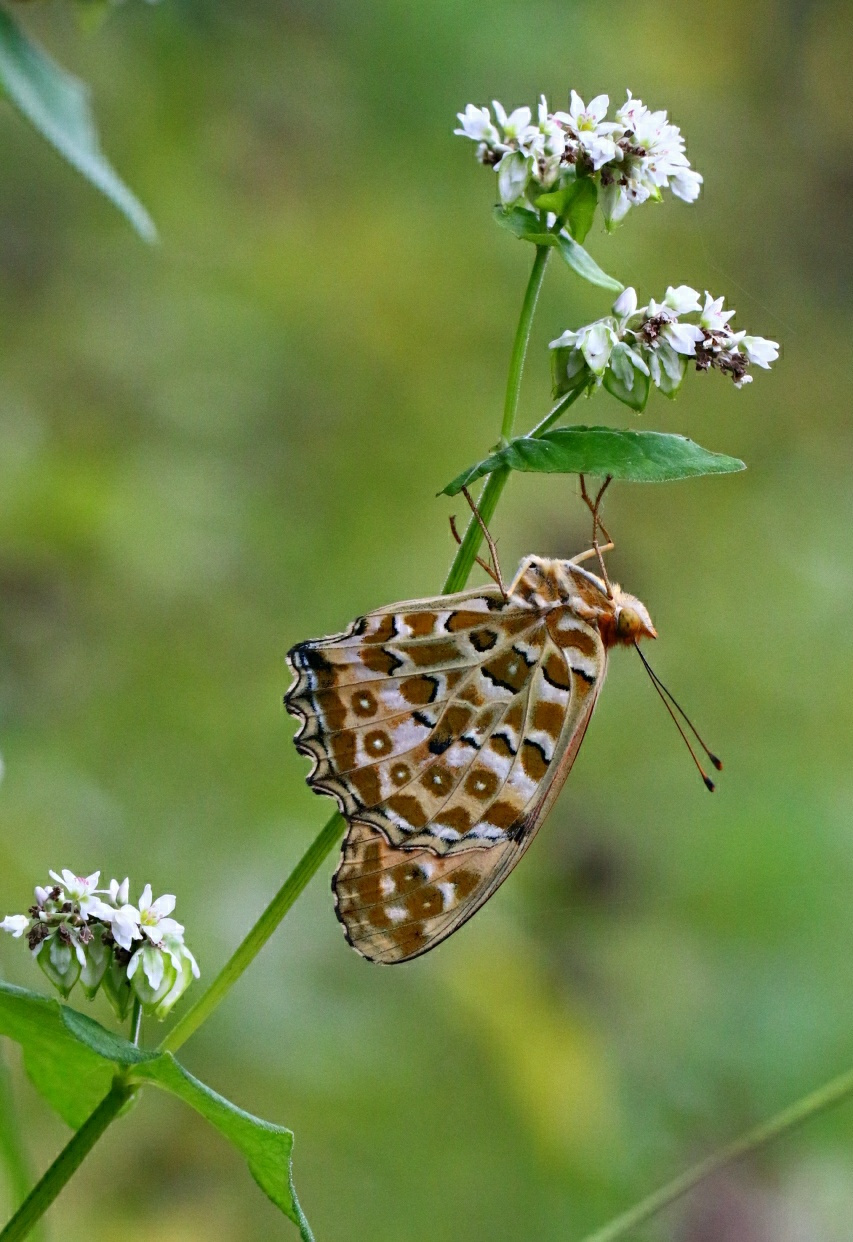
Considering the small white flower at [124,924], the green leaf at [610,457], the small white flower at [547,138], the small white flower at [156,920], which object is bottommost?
the small white flower at [124,924]

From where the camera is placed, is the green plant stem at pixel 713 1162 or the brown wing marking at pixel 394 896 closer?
the brown wing marking at pixel 394 896

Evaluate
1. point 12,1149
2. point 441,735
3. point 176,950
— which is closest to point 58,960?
point 176,950

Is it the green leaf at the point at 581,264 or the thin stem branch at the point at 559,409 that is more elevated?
the green leaf at the point at 581,264

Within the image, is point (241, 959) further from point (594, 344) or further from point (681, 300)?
point (681, 300)

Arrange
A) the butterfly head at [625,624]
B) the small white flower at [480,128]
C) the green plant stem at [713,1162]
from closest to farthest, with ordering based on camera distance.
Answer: the small white flower at [480,128]
the green plant stem at [713,1162]
the butterfly head at [625,624]

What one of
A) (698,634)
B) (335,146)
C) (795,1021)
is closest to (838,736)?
(698,634)

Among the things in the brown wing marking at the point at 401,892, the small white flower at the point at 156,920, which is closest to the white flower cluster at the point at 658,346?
the brown wing marking at the point at 401,892

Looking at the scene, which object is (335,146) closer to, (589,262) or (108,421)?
(108,421)

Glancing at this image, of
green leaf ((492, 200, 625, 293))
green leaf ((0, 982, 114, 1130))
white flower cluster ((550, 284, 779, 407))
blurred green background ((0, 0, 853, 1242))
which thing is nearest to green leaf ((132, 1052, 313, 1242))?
green leaf ((0, 982, 114, 1130))

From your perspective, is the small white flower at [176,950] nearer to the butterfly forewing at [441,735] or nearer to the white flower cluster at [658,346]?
the butterfly forewing at [441,735]
